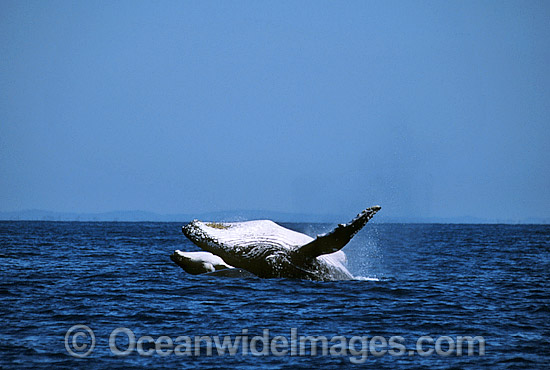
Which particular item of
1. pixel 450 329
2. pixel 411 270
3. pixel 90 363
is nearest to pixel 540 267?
pixel 411 270

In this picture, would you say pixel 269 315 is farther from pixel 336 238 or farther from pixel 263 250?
pixel 263 250

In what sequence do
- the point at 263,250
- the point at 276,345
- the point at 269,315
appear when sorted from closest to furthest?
1. the point at 276,345
2. the point at 269,315
3. the point at 263,250

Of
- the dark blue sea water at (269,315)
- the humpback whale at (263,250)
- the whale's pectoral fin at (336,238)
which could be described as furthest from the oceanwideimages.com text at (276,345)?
the humpback whale at (263,250)

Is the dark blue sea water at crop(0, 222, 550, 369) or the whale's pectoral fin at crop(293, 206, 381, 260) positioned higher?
the whale's pectoral fin at crop(293, 206, 381, 260)

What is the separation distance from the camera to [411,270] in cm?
2884

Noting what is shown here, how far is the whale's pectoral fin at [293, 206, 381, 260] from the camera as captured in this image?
55.8ft

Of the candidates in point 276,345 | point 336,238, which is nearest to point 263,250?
point 336,238

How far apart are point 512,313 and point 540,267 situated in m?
16.7

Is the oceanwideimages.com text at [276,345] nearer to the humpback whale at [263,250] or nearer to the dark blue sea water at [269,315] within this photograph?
the dark blue sea water at [269,315]

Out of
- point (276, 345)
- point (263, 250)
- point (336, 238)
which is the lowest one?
point (276, 345)

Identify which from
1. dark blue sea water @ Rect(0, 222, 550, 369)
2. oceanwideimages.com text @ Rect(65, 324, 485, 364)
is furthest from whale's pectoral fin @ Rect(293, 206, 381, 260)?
oceanwideimages.com text @ Rect(65, 324, 485, 364)

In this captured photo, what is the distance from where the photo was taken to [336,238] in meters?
17.5

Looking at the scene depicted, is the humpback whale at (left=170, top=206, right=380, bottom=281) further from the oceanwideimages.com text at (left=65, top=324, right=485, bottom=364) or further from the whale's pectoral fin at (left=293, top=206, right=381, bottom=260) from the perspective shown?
the oceanwideimages.com text at (left=65, top=324, right=485, bottom=364)

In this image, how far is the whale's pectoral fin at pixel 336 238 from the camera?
1702 centimetres
